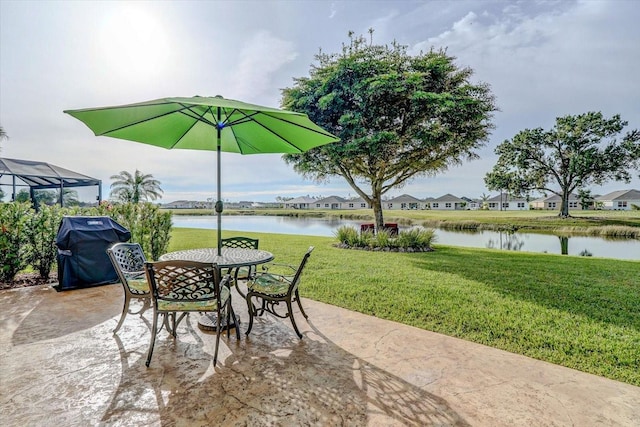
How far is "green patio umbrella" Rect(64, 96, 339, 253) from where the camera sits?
8.97 feet

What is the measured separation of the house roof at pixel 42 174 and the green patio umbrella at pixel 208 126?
10.1m

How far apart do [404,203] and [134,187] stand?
192ft

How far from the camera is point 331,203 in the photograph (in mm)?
77188

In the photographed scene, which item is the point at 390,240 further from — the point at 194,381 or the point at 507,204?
the point at 507,204

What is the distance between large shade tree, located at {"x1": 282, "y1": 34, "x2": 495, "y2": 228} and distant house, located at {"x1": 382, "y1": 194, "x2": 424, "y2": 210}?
2434 inches

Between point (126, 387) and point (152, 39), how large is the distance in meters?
5.87

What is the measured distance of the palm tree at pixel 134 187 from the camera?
2525 cm

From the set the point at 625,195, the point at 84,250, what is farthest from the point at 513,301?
the point at 625,195

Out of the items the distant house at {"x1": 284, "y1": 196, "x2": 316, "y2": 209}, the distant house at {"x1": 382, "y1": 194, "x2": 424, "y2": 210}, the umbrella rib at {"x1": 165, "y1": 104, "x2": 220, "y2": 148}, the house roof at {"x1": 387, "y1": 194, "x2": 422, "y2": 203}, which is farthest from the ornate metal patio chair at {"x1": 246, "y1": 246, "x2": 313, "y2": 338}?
the distant house at {"x1": 284, "y1": 196, "x2": 316, "y2": 209}

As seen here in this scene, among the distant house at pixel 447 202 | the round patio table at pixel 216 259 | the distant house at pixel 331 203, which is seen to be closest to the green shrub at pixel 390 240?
the round patio table at pixel 216 259

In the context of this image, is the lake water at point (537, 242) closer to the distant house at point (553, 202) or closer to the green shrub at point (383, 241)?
the green shrub at point (383, 241)

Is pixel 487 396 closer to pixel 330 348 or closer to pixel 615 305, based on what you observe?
pixel 330 348

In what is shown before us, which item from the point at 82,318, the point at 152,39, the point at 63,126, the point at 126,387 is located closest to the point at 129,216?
the point at 82,318

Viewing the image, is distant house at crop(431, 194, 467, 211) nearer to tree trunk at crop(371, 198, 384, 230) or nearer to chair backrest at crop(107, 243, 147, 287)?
tree trunk at crop(371, 198, 384, 230)
